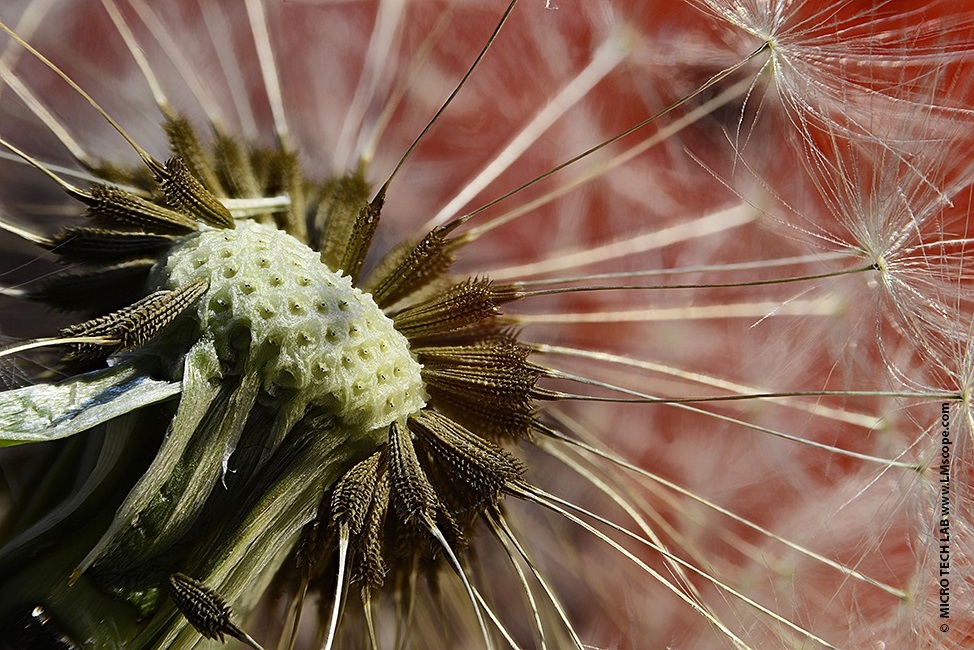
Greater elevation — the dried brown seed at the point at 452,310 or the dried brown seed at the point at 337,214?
the dried brown seed at the point at 337,214

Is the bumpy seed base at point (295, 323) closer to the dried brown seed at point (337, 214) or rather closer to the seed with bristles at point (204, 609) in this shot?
the dried brown seed at point (337, 214)

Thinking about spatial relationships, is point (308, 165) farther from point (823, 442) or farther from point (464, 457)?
point (823, 442)

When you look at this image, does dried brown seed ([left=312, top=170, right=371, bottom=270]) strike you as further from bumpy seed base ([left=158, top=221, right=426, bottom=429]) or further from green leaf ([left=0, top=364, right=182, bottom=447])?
green leaf ([left=0, top=364, right=182, bottom=447])

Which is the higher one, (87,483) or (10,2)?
(10,2)

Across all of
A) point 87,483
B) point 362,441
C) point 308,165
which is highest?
point 308,165

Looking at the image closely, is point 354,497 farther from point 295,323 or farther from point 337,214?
point 337,214

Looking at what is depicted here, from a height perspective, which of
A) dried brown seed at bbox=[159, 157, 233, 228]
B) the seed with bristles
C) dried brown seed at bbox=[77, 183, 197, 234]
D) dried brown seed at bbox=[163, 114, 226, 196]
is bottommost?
the seed with bristles

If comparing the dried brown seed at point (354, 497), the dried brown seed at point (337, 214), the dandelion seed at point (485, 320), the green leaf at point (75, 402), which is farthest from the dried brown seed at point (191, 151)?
the dried brown seed at point (354, 497)

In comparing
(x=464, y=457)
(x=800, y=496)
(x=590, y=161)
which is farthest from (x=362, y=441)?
(x=800, y=496)

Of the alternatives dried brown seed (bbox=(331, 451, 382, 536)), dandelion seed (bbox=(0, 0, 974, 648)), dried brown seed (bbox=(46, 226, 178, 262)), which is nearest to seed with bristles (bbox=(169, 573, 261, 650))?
dandelion seed (bbox=(0, 0, 974, 648))
